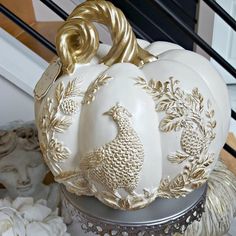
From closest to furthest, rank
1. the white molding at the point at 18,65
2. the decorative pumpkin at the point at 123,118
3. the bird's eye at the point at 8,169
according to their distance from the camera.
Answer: the decorative pumpkin at the point at 123,118 < the bird's eye at the point at 8,169 < the white molding at the point at 18,65

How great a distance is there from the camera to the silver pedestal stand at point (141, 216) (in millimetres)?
607

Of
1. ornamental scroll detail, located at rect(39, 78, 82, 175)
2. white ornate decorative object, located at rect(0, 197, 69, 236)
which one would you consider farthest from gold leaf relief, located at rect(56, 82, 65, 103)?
white ornate decorative object, located at rect(0, 197, 69, 236)

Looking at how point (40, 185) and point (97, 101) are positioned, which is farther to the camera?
point (40, 185)

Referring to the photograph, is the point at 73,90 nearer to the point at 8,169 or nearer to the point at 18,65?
the point at 8,169

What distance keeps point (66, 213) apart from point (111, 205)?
17cm

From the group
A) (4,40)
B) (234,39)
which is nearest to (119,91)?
(4,40)

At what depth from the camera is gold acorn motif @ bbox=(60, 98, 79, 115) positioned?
59 cm

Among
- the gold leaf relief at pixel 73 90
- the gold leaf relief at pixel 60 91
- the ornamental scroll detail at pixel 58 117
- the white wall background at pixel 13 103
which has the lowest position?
the white wall background at pixel 13 103

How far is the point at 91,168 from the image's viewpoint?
0.57 metres

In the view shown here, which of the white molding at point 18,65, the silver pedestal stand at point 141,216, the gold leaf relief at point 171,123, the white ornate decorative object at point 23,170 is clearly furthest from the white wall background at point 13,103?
the gold leaf relief at point 171,123

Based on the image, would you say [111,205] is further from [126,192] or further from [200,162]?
[200,162]

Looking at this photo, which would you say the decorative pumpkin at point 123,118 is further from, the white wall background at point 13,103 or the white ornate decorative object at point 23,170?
the white wall background at point 13,103

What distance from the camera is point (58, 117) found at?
0.59 meters

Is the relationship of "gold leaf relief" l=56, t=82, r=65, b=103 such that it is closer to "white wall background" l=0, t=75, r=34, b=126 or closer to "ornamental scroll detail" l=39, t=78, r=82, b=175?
"ornamental scroll detail" l=39, t=78, r=82, b=175
